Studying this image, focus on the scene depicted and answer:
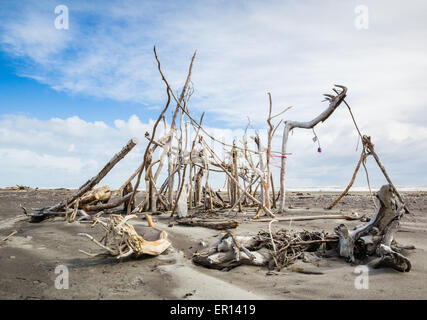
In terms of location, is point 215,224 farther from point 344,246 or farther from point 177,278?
point 344,246

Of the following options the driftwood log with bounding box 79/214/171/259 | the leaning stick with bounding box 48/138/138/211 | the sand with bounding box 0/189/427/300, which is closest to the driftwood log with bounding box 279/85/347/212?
the sand with bounding box 0/189/427/300

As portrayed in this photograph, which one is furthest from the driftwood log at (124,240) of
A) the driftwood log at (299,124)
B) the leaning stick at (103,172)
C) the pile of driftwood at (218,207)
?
the driftwood log at (299,124)

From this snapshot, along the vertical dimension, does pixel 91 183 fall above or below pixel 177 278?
above

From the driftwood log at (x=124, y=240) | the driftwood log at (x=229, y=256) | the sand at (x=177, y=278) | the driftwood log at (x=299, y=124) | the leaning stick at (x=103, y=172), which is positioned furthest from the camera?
the driftwood log at (x=299, y=124)

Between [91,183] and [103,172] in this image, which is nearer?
[103,172]

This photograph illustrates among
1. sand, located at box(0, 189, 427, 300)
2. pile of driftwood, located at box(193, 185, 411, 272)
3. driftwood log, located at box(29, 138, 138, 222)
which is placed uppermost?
driftwood log, located at box(29, 138, 138, 222)

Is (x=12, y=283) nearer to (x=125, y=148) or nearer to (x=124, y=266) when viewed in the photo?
(x=124, y=266)

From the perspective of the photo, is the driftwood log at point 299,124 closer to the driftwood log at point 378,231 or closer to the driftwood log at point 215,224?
the driftwood log at point 215,224

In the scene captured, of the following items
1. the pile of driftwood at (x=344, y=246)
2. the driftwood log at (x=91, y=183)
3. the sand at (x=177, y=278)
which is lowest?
the sand at (x=177, y=278)

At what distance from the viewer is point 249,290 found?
340 cm

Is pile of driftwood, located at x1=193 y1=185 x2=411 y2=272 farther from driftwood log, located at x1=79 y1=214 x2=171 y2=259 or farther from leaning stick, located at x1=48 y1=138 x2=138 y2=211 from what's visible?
leaning stick, located at x1=48 y1=138 x2=138 y2=211

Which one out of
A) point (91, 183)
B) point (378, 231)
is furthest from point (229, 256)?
point (91, 183)

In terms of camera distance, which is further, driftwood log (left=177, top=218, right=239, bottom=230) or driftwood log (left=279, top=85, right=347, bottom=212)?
driftwood log (left=279, top=85, right=347, bottom=212)

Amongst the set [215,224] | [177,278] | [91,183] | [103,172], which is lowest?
[177,278]
